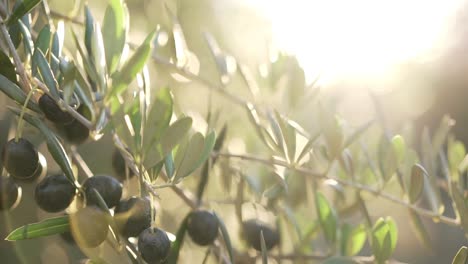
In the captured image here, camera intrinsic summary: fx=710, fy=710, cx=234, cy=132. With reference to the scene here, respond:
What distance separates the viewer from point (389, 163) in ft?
3.00

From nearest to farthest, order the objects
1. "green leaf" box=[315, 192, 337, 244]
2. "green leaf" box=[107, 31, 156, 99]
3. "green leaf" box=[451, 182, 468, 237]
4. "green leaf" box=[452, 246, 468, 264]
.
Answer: "green leaf" box=[107, 31, 156, 99], "green leaf" box=[452, 246, 468, 264], "green leaf" box=[451, 182, 468, 237], "green leaf" box=[315, 192, 337, 244]

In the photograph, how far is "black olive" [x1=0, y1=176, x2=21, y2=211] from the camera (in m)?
0.71

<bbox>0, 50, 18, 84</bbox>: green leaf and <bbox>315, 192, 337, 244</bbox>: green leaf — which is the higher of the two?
<bbox>0, 50, 18, 84</bbox>: green leaf

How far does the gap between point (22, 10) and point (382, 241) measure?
0.47 metres

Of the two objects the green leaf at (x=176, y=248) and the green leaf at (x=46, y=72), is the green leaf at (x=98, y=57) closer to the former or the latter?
the green leaf at (x=46, y=72)

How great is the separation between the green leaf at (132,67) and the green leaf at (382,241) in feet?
1.17

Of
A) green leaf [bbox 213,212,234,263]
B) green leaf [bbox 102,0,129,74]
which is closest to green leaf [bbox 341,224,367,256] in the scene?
green leaf [bbox 213,212,234,263]

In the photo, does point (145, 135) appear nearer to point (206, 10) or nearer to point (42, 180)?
point (42, 180)

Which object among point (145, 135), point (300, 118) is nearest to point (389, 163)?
point (300, 118)

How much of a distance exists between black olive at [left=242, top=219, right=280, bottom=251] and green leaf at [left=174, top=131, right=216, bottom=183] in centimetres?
28

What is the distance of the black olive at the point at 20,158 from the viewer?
0.64 metres

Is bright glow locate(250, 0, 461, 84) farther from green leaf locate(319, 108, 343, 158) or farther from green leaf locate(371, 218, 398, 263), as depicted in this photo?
green leaf locate(371, 218, 398, 263)

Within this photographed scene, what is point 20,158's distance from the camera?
0.64 m

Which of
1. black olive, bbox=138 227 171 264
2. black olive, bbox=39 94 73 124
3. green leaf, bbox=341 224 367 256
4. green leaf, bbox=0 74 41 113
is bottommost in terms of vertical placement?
green leaf, bbox=341 224 367 256
